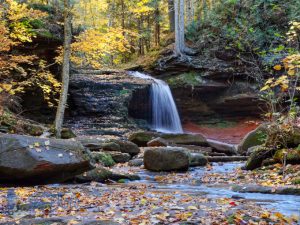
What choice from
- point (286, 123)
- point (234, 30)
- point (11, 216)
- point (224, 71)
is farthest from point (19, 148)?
point (234, 30)

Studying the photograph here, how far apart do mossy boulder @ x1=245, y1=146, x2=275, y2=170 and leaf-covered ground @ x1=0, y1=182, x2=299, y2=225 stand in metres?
3.67

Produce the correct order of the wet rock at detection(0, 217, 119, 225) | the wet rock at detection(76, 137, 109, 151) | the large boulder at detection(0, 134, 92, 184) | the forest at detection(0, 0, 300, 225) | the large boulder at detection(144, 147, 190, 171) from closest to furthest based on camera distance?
the wet rock at detection(0, 217, 119, 225) → the forest at detection(0, 0, 300, 225) → the large boulder at detection(0, 134, 92, 184) → the large boulder at detection(144, 147, 190, 171) → the wet rock at detection(76, 137, 109, 151)

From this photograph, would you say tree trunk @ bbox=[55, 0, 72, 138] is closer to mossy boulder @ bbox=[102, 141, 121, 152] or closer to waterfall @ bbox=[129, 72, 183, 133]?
mossy boulder @ bbox=[102, 141, 121, 152]

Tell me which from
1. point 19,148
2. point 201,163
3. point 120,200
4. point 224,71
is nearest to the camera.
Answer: point 120,200

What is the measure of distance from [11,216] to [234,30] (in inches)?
935

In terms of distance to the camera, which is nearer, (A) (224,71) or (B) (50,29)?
(B) (50,29)

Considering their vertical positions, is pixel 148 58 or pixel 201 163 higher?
pixel 148 58

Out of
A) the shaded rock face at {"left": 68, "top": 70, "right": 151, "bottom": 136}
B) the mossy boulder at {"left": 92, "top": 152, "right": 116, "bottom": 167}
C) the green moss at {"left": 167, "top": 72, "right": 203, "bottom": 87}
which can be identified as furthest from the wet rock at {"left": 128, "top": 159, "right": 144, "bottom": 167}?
the green moss at {"left": 167, "top": 72, "right": 203, "bottom": 87}

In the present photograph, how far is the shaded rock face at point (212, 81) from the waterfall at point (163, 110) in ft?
4.42

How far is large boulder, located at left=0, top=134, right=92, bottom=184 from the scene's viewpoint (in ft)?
23.4

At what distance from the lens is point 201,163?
40.7 feet

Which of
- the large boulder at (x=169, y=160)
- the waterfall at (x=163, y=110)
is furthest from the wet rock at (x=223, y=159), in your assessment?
the waterfall at (x=163, y=110)

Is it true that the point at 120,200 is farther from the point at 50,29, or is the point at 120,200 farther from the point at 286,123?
the point at 50,29

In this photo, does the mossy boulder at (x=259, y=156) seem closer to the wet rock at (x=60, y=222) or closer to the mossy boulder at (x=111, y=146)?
the mossy boulder at (x=111, y=146)
